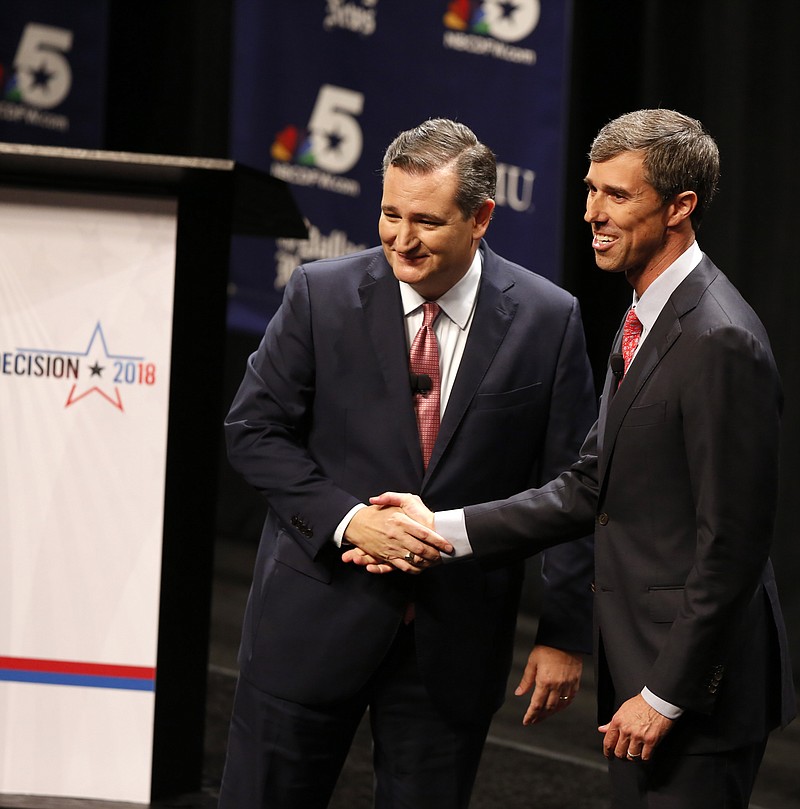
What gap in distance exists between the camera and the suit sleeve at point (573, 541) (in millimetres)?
2207

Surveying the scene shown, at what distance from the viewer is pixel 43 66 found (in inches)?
245

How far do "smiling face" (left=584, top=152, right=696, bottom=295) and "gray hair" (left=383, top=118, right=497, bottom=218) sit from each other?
252mm

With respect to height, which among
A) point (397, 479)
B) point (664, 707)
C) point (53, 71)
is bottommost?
point (664, 707)

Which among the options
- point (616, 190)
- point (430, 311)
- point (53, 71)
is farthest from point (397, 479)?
point (53, 71)

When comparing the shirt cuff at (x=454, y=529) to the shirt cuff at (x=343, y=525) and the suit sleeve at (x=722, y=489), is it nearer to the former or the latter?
the shirt cuff at (x=343, y=525)

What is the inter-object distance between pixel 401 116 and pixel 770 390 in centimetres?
347

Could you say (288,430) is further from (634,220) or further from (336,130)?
(336,130)

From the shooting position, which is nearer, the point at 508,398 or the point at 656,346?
the point at 656,346

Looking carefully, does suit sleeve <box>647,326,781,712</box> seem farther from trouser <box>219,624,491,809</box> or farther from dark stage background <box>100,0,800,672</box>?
dark stage background <box>100,0,800,672</box>

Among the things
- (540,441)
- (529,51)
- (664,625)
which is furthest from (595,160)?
(529,51)

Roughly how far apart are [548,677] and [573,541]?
237 mm

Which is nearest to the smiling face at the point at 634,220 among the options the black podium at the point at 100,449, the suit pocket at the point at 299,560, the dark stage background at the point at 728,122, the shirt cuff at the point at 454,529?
the shirt cuff at the point at 454,529

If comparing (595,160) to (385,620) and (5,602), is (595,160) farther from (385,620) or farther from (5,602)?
(5,602)

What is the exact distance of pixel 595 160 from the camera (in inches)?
74.9
